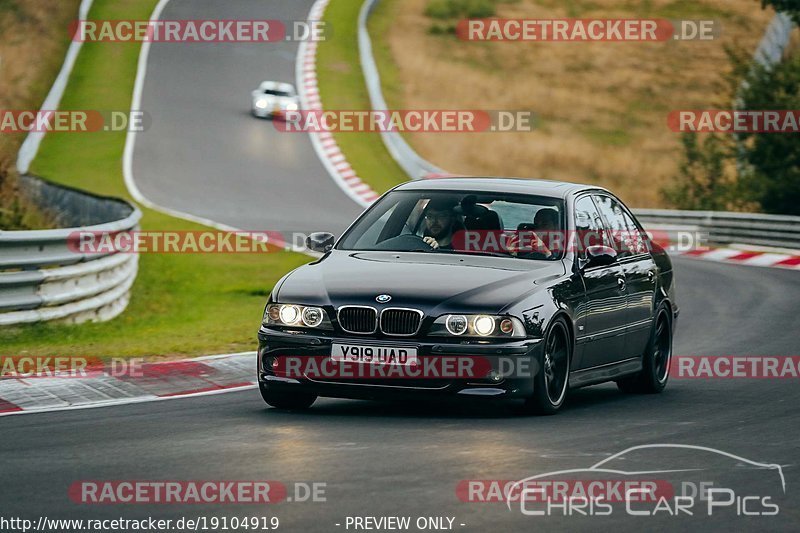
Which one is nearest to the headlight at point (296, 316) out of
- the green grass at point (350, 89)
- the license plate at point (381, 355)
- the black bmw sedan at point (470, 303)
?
the black bmw sedan at point (470, 303)

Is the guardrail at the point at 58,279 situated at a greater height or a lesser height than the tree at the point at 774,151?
lesser

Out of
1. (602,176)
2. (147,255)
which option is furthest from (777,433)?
(602,176)

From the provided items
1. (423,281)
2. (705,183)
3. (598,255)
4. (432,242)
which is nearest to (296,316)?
(423,281)

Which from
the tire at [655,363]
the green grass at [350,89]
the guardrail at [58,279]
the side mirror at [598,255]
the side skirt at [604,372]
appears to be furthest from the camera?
the green grass at [350,89]

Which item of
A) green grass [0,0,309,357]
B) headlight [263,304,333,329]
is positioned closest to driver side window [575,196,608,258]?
headlight [263,304,333,329]

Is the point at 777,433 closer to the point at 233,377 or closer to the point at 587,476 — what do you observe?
the point at 587,476

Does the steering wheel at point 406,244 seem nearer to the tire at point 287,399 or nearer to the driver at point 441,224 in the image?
the driver at point 441,224

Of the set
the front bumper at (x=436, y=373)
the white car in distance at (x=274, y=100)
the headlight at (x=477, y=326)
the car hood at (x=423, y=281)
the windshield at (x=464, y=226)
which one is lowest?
the front bumper at (x=436, y=373)

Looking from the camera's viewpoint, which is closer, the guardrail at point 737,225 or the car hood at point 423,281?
the car hood at point 423,281

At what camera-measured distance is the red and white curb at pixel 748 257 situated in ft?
88.7

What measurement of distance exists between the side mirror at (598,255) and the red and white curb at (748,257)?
1621cm

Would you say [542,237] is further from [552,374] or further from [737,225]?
[737,225]

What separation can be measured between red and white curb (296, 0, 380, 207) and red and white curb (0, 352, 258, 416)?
72.7 ft

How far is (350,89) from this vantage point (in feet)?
152
